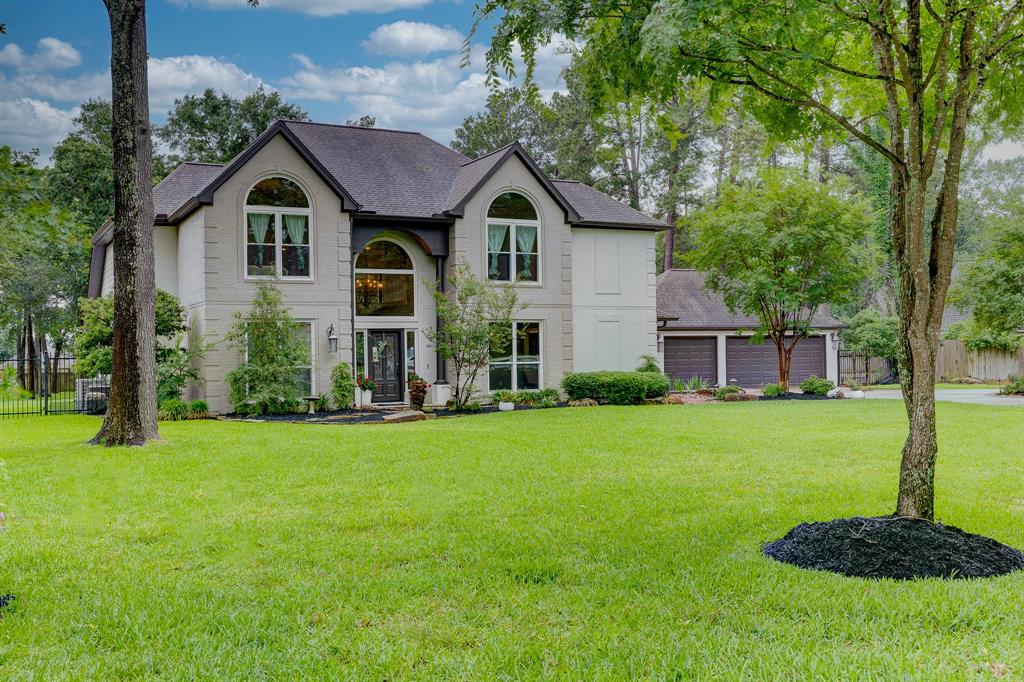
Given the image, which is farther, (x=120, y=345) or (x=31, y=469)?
(x=120, y=345)

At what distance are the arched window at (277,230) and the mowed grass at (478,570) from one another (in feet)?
27.9

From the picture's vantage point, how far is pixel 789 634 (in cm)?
390

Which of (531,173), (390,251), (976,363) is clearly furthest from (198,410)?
(976,363)

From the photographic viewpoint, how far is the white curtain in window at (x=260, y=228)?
18.6m

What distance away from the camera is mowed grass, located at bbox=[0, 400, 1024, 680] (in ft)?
12.1

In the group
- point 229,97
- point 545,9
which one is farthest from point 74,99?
point 545,9

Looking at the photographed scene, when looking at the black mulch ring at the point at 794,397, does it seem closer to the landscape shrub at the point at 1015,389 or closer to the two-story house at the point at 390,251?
the two-story house at the point at 390,251

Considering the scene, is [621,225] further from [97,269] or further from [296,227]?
[97,269]

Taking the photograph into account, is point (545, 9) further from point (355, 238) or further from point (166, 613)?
point (355, 238)

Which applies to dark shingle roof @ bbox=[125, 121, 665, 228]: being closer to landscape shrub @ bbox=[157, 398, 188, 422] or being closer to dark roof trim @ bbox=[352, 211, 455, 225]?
dark roof trim @ bbox=[352, 211, 455, 225]

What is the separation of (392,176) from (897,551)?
18.7m

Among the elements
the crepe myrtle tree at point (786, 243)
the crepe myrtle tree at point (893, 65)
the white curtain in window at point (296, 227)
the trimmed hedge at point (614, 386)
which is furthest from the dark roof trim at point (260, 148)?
the crepe myrtle tree at point (893, 65)

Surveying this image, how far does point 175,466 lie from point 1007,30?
9809 millimetres

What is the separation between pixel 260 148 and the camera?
1841 cm
